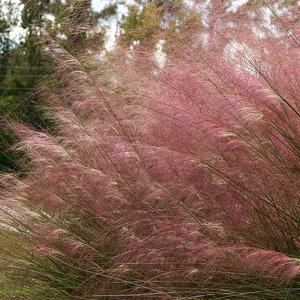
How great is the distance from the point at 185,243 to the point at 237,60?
1.14 meters

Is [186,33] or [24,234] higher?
[186,33]

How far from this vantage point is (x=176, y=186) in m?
3.15

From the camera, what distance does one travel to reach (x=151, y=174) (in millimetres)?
3287

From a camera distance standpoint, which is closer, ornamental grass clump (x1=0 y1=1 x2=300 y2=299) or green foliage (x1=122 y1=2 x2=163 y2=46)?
ornamental grass clump (x1=0 y1=1 x2=300 y2=299)

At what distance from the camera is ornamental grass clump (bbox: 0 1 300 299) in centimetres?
290

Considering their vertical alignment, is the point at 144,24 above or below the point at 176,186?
above

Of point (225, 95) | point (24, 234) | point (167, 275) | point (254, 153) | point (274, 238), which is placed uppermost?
point (225, 95)

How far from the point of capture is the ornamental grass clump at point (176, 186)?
290 cm

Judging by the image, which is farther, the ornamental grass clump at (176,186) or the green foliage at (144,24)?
the green foliage at (144,24)

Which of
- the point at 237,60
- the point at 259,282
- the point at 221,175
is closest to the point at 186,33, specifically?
the point at 237,60

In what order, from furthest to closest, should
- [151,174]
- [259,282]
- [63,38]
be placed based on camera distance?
[63,38] < [151,174] < [259,282]

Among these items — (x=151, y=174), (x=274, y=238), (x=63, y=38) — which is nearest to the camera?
(x=274, y=238)

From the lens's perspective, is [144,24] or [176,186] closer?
[176,186]

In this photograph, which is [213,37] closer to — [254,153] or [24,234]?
[254,153]
